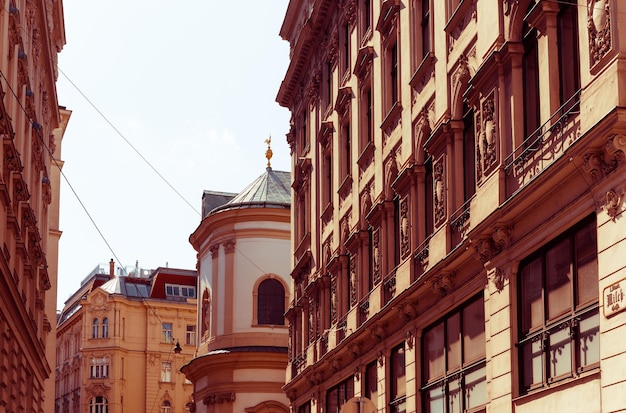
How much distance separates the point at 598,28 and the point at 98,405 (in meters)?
84.3

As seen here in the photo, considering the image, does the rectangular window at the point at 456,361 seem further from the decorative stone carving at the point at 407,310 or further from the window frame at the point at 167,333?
the window frame at the point at 167,333

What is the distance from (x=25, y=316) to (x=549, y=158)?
18690mm

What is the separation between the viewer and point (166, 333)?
101000mm

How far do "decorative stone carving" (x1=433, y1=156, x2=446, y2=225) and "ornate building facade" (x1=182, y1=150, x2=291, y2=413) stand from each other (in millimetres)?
31011

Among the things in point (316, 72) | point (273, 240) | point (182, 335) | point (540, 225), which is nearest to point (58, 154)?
point (273, 240)

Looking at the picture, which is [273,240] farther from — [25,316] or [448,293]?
[448,293]

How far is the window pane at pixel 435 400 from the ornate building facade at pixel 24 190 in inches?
377

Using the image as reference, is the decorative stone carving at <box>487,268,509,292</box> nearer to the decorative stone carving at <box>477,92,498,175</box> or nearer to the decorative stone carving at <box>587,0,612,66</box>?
the decorative stone carving at <box>477,92,498,175</box>

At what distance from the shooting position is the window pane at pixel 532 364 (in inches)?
816

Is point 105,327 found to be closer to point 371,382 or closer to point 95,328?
point 95,328

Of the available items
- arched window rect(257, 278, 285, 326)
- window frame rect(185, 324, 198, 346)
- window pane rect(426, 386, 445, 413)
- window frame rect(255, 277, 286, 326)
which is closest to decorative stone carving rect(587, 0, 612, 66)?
window pane rect(426, 386, 445, 413)

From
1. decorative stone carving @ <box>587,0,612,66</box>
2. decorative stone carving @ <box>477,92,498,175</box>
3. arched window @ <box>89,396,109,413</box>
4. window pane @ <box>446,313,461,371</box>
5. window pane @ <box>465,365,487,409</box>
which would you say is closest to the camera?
decorative stone carving @ <box>587,0,612,66</box>

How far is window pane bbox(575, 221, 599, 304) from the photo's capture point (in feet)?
61.1

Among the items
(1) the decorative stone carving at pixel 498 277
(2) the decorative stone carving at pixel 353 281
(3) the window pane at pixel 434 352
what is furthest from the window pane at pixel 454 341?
(2) the decorative stone carving at pixel 353 281
